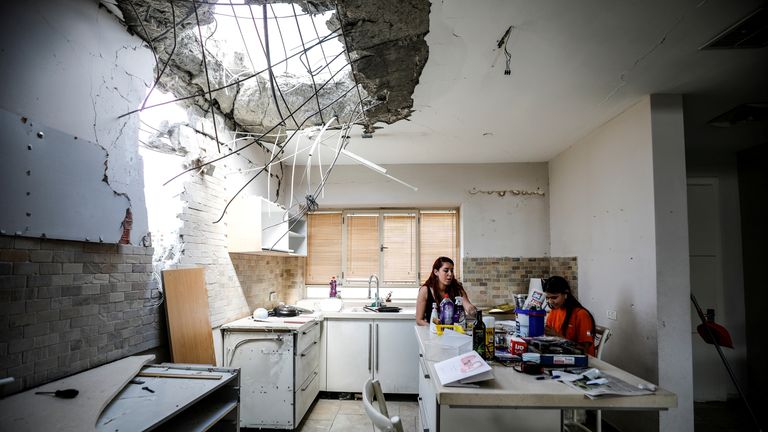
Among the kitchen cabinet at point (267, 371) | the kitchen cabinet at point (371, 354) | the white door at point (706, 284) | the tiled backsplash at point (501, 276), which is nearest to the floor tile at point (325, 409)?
the kitchen cabinet at point (371, 354)

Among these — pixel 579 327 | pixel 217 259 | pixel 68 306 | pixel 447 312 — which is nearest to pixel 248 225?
pixel 217 259

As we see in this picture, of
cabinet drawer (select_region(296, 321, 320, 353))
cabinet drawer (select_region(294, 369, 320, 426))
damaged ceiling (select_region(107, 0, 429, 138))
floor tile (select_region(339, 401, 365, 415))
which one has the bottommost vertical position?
floor tile (select_region(339, 401, 365, 415))

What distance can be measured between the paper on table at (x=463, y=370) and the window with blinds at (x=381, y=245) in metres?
3.31

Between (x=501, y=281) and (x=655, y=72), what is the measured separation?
2.88 meters

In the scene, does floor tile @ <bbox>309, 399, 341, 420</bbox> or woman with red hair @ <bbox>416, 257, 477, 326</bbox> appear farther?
floor tile @ <bbox>309, 399, 341, 420</bbox>

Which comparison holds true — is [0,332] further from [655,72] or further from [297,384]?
[655,72]

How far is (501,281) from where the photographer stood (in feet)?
15.6

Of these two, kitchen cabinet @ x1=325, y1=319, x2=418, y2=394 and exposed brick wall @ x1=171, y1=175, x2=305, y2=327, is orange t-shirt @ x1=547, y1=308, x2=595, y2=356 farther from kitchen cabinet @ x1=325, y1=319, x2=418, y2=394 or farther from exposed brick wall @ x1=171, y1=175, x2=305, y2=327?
exposed brick wall @ x1=171, y1=175, x2=305, y2=327

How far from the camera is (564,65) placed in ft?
8.13

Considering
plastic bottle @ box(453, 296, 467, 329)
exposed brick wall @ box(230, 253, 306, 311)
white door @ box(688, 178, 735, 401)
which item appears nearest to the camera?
plastic bottle @ box(453, 296, 467, 329)

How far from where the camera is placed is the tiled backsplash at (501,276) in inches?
186

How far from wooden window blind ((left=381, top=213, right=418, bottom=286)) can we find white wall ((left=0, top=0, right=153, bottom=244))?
3.37m

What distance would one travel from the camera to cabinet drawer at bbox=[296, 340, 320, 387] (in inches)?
131

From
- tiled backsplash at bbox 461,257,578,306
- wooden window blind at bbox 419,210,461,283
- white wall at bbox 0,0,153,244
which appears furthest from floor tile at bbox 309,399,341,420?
white wall at bbox 0,0,153,244
